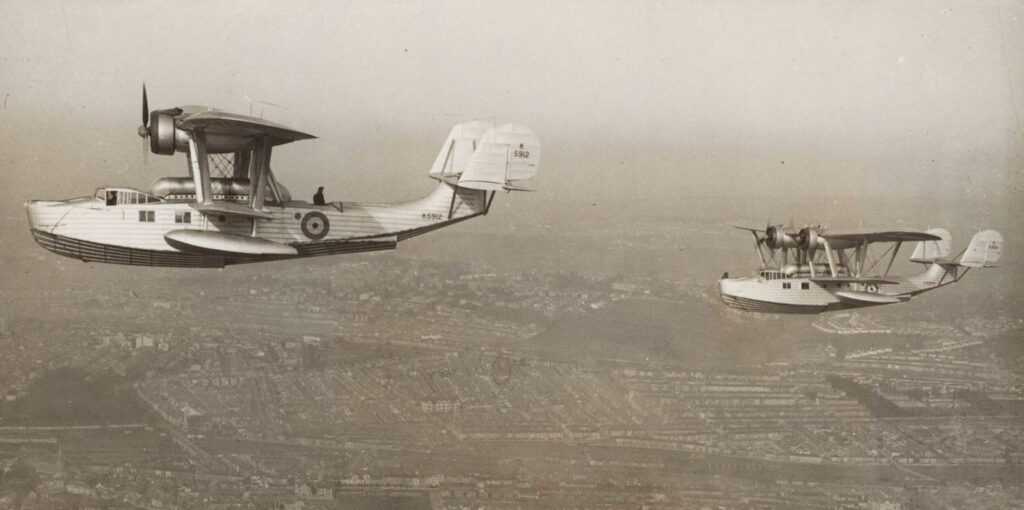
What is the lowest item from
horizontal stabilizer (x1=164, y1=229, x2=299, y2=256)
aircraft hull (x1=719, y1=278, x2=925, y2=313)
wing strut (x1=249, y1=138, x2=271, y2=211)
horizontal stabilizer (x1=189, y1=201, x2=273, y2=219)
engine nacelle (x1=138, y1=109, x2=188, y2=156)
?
aircraft hull (x1=719, y1=278, x2=925, y2=313)

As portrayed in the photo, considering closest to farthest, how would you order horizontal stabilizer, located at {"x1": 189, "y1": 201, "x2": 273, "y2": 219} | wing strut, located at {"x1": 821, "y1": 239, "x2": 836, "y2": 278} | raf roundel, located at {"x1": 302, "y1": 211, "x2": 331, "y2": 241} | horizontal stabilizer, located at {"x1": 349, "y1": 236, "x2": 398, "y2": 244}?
horizontal stabilizer, located at {"x1": 189, "y1": 201, "x2": 273, "y2": 219} → raf roundel, located at {"x1": 302, "y1": 211, "x2": 331, "y2": 241} → horizontal stabilizer, located at {"x1": 349, "y1": 236, "x2": 398, "y2": 244} → wing strut, located at {"x1": 821, "y1": 239, "x2": 836, "y2": 278}

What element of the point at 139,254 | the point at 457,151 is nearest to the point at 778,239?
the point at 457,151

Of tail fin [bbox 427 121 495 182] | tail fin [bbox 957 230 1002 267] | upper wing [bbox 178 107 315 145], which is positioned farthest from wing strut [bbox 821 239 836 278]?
upper wing [bbox 178 107 315 145]

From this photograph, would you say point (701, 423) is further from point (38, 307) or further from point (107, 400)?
point (38, 307)

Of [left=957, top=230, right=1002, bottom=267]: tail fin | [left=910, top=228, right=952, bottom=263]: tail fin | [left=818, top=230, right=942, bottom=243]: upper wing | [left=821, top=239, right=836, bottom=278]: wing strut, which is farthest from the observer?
[left=957, top=230, right=1002, bottom=267]: tail fin

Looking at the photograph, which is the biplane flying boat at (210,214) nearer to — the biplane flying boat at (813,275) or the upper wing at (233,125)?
the upper wing at (233,125)

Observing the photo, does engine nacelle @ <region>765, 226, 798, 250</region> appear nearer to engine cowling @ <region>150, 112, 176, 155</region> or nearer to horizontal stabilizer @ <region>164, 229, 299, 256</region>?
horizontal stabilizer @ <region>164, 229, 299, 256</region>

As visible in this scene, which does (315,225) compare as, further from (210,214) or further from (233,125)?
(233,125)
